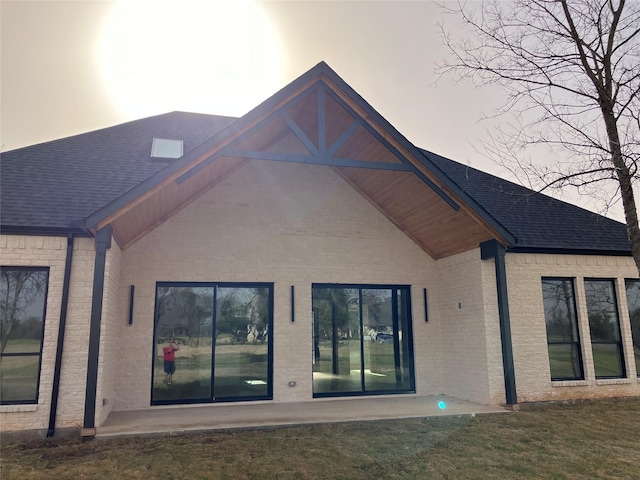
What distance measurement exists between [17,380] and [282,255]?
5276 mm

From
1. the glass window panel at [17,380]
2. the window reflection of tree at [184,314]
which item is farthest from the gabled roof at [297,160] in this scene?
the glass window panel at [17,380]

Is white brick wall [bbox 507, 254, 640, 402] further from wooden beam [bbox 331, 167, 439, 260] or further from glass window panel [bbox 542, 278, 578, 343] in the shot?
wooden beam [bbox 331, 167, 439, 260]

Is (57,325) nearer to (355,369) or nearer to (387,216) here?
(355,369)

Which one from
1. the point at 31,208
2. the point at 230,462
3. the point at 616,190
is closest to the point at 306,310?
the point at 230,462

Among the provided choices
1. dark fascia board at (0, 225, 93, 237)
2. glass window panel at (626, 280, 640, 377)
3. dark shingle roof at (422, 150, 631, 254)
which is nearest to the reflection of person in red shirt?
dark fascia board at (0, 225, 93, 237)

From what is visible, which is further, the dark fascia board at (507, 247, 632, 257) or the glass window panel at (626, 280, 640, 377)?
the glass window panel at (626, 280, 640, 377)

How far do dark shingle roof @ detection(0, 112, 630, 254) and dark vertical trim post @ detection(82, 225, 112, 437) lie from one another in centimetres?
59

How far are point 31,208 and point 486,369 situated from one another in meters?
8.93

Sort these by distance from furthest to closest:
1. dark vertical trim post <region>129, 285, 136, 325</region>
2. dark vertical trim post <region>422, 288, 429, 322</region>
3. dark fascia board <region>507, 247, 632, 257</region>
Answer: dark vertical trim post <region>422, 288, 429, 322</region> < dark fascia board <region>507, 247, 632, 257</region> < dark vertical trim post <region>129, 285, 136, 325</region>

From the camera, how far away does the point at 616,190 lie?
6223 mm

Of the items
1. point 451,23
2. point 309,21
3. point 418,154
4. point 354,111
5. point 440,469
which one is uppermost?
point 309,21

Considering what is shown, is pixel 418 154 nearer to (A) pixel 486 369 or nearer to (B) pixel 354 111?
(B) pixel 354 111

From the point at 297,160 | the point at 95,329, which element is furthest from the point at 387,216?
the point at 95,329

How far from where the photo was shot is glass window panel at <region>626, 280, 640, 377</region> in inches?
404
